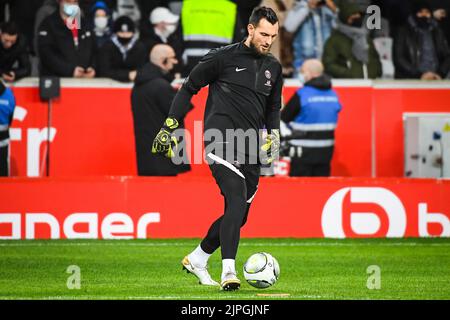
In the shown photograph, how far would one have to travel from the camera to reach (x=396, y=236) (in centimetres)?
1759

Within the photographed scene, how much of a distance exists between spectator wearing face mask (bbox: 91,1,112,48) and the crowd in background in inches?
0.6

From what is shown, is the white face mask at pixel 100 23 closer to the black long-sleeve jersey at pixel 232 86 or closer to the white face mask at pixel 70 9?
the white face mask at pixel 70 9

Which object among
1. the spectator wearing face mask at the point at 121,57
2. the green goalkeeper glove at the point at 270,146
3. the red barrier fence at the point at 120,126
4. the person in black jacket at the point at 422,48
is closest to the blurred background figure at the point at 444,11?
the person in black jacket at the point at 422,48

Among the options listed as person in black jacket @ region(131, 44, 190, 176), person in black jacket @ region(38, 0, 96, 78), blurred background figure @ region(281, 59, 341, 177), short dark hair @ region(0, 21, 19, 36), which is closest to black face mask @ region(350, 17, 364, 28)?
blurred background figure @ region(281, 59, 341, 177)

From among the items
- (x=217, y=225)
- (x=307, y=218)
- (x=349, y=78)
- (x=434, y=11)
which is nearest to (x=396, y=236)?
(x=307, y=218)

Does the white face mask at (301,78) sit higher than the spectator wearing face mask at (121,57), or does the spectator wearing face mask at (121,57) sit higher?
the spectator wearing face mask at (121,57)

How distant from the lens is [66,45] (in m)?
19.3

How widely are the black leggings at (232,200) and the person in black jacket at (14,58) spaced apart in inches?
329

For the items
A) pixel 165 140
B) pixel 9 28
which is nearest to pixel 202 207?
pixel 9 28

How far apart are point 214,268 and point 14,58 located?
6796mm

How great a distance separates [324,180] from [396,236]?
4.26ft

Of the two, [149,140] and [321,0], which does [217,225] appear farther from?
[321,0]

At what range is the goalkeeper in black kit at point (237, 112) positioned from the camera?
11.2m

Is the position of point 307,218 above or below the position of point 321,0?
below
